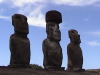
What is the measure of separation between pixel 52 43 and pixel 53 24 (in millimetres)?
1042

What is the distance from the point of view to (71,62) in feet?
54.9

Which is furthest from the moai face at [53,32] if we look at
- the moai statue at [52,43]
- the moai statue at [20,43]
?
the moai statue at [20,43]

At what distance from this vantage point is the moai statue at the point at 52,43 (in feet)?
50.1

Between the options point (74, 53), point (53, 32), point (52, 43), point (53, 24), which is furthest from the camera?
point (74, 53)

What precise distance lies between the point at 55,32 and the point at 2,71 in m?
4.64

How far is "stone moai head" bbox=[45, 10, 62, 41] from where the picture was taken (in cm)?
1594

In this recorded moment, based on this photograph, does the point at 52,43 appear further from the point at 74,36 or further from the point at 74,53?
the point at 74,36

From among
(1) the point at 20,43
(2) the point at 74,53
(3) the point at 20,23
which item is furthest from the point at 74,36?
(1) the point at 20,43

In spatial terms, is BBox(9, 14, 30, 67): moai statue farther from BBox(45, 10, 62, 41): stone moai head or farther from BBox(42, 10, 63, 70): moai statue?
BBox(45, 10, 62, 41): stone moai head

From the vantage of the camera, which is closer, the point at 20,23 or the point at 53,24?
the point at 20,23

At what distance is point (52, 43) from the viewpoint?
1570cm

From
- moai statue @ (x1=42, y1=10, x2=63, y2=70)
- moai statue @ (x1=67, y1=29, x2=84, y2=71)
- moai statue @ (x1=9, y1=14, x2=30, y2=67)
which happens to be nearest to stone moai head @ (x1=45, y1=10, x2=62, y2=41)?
moai statue @ (x1=42, y1=10, x2=63, y2=70)

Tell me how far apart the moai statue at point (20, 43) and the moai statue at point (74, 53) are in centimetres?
298

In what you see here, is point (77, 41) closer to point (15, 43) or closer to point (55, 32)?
point (55, 32)
